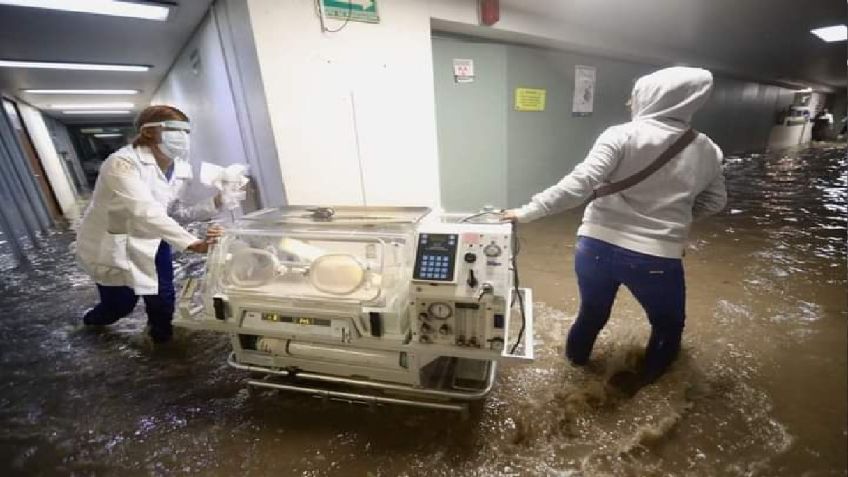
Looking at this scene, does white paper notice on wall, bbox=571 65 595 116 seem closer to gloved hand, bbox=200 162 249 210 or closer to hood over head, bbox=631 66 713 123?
hood over head, bbox=631 66 713 123

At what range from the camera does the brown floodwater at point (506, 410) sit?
4.53 feet

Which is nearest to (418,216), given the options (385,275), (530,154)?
(385,275)

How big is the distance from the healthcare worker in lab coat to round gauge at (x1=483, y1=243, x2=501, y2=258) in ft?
3.89

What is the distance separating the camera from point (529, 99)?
4215 millimetres

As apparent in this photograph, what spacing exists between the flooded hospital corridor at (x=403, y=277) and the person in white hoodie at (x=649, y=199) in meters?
0.01

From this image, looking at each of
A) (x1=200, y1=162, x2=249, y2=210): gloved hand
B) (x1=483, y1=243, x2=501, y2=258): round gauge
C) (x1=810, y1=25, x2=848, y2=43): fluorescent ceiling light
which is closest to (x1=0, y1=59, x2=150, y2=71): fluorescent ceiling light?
(x1=200, y1=162, x2=249, y2=210): gloved hand

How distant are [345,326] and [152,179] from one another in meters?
1.43

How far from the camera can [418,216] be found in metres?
1.68

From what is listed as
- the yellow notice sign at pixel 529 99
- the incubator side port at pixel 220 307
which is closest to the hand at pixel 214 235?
the incubator side port at pixel 220 307

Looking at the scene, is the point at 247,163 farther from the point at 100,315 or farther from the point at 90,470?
the point at 90,470

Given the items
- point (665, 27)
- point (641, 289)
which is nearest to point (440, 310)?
point (641, 289)

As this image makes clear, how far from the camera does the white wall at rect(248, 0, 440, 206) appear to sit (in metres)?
2.40

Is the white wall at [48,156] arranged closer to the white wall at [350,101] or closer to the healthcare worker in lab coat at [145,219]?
the healthcare worker in lab coat at [145,219]

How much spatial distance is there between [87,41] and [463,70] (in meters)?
3.39
